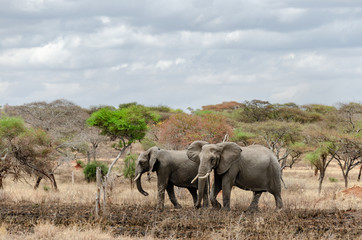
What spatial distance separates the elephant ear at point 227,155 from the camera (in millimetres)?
16016

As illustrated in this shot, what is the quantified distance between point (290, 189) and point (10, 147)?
1450 cm

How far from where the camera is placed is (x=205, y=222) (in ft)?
43.0

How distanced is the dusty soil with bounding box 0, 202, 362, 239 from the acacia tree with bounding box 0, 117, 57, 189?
28.4 ft

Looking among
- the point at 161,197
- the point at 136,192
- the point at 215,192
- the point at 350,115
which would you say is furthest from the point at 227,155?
the point at 350,115

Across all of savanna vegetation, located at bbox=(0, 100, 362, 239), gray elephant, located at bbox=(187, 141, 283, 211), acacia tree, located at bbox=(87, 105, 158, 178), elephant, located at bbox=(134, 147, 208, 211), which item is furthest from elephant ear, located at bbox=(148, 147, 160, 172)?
acacia tree, located at bbox=(87, 105, 158, 178)

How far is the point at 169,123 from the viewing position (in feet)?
94.0

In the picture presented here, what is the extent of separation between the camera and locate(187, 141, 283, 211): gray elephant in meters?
15.9

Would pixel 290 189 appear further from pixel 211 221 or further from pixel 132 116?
pixel 211 221

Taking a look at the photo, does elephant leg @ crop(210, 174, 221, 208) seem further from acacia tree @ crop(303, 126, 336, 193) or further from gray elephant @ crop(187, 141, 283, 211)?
acacia tree @ crop(303, 126, 336, 193)

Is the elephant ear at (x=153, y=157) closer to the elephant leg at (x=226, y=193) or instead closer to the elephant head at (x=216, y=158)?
the elephant head at (x=216, y=158)

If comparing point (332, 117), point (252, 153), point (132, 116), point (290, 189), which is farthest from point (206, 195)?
point (332, 117)

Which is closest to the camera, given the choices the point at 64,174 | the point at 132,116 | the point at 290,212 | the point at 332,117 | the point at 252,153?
the point at 290,212

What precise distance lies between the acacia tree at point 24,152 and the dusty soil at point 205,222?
867 centimetres

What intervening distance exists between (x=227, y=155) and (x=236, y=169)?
21.9 inches
